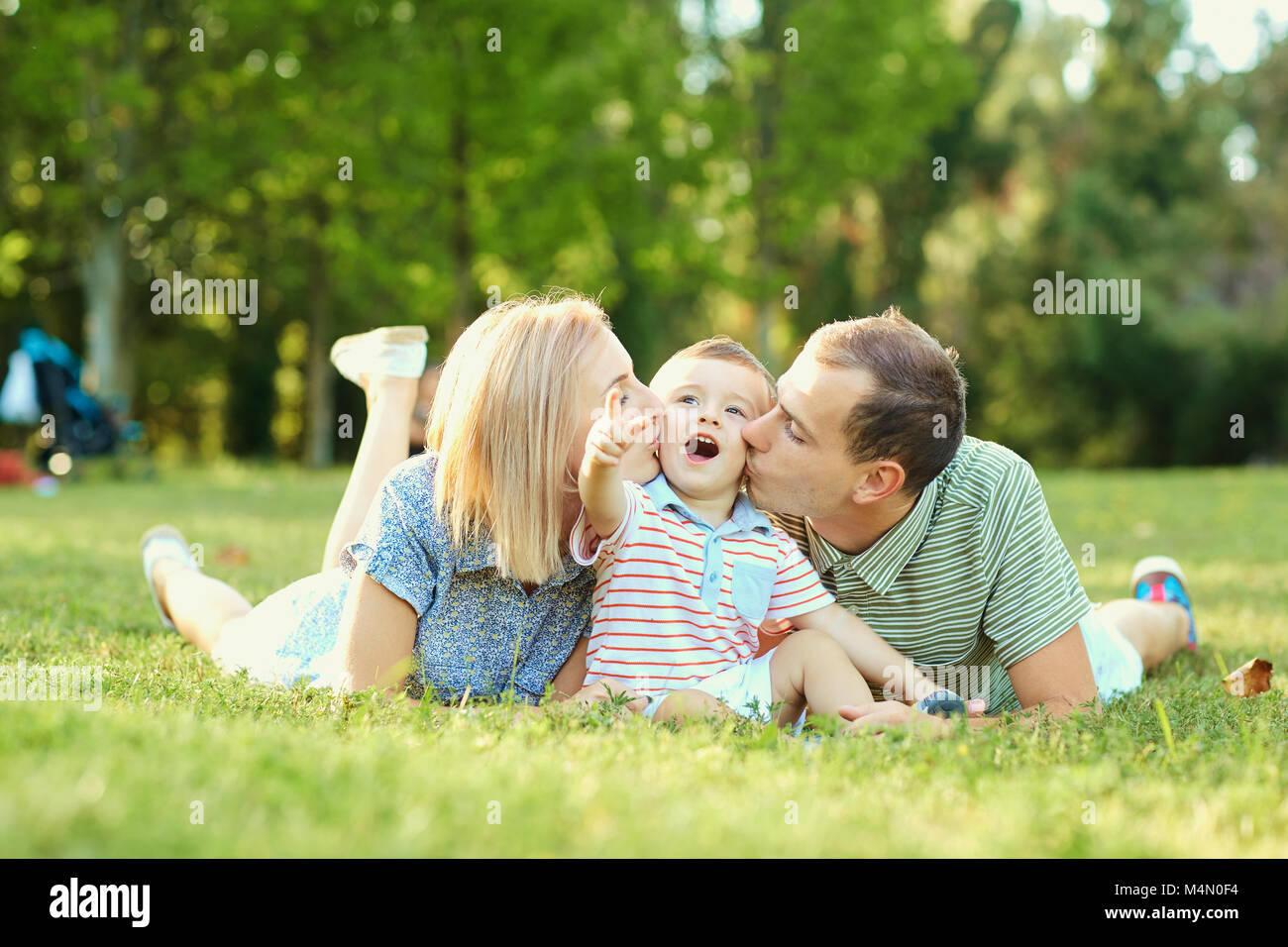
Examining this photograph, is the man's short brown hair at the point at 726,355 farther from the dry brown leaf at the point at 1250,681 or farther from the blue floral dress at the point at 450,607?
the dry brown leaf at the point at 1250,681

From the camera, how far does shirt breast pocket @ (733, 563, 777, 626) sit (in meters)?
3.36

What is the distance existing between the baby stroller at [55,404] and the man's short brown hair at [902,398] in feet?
42.9

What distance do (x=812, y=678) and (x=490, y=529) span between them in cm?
97

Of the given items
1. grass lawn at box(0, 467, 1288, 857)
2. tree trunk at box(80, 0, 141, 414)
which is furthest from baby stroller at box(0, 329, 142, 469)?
grass lawn at box(0, 467, 1288, 857)

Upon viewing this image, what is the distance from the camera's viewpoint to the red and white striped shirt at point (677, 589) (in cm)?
328

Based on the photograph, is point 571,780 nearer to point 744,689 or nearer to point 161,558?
point 744,689

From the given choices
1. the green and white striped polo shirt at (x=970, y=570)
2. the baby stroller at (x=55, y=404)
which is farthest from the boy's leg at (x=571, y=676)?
the baby stroller at (x=55, y=404)

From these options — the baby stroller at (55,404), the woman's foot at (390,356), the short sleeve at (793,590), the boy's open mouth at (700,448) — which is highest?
the baby stroller at (55,404)

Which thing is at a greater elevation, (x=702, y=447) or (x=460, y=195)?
(x=460, y=195)

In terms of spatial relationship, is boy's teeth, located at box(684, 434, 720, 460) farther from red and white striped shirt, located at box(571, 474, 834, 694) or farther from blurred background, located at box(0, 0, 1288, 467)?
blurred background, located at box(0, 0, 1288, 467)

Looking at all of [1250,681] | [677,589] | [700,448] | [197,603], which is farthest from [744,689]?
[197,603]

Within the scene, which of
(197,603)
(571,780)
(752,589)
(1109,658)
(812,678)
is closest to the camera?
(571,780)

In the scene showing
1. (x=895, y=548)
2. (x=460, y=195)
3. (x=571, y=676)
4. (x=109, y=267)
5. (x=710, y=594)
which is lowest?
(x=571, y=676)

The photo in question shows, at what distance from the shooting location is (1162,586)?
195 inches
